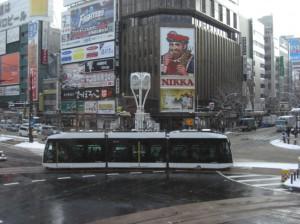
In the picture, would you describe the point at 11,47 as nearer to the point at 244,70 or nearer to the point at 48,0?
the point at 48,0

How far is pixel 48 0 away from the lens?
417 feet

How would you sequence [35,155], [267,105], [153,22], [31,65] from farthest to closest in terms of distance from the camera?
1. [267,105]
2. [31,65]
3. [153,22]
4. [35,155]

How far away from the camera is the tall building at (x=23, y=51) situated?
118 metres

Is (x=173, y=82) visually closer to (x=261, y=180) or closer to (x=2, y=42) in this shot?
(x=261, y=180)

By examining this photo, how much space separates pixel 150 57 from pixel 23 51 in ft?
173

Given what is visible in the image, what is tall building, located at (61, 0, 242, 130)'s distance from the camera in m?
86.6

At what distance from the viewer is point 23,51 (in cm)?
12638

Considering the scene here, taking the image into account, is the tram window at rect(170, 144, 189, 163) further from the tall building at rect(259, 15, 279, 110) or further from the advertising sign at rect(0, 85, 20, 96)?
the tall building at rect(259, 15, 279, 110)

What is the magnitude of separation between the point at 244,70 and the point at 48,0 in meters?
60.0

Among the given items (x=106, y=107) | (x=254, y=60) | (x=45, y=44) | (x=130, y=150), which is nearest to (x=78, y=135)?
(x=130, y=150)

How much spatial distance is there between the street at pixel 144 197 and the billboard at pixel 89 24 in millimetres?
67346

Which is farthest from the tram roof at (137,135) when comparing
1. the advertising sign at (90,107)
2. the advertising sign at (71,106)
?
the advertising sign at (71,106)

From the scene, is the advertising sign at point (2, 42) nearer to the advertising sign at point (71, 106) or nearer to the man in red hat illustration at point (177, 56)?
the advertising sign at point (71, 106)

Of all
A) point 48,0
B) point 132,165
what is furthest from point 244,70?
point 132,165
